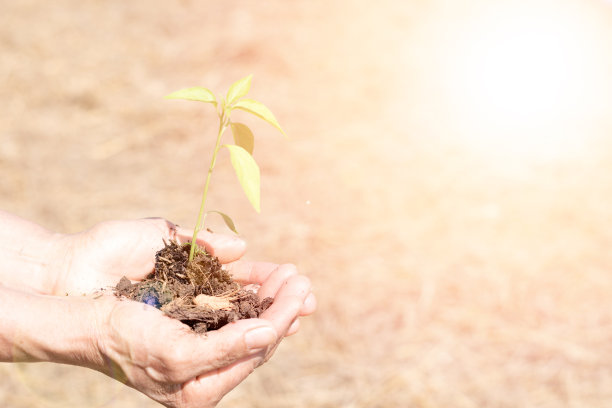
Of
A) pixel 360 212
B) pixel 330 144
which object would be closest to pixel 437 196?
pixel 360 212

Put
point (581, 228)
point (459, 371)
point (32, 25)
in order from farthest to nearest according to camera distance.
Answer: point (32, 25)
point (581, 228)
point (459, 371)

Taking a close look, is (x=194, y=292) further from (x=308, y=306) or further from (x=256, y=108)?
(x=256, y=108)

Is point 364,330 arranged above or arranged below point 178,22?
below

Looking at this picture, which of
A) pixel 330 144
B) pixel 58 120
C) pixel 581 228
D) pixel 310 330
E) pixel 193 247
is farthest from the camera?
pixel 58 120

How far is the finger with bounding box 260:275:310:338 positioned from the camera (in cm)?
140

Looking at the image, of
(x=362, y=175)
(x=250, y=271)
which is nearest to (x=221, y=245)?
(x=250, y=271)

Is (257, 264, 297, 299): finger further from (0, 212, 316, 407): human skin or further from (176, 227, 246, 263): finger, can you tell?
(176, 227, 246, 263): finger

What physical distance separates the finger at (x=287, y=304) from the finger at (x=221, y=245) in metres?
0.21

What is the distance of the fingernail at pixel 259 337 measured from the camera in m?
1.29

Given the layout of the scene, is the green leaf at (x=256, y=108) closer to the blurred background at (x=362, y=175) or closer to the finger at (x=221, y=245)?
the finger at (x=221, y=245)

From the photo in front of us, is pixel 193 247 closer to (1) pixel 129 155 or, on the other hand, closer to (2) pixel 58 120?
(1) pixel 129 155

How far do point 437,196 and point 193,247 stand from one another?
86.2 inches

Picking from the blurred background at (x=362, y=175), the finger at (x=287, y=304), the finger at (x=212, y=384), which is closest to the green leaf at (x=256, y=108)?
the finger at (x=287, y=304)

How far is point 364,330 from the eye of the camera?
9.10 feet
